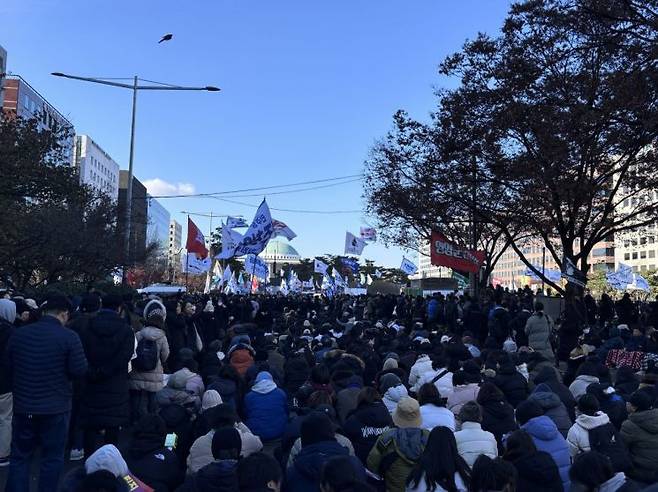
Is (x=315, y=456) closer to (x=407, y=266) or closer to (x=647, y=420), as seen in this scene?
(x=647, y=420)

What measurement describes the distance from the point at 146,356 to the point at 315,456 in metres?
A: 3.30

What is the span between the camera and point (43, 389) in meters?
5.03

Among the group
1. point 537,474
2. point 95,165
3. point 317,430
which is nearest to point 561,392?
point 537,474

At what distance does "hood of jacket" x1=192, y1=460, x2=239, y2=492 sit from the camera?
399 cm

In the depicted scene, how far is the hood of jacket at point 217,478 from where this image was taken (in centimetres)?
399

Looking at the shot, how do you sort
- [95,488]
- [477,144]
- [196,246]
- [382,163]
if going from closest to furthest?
[95,488]
[477,144]
[382,163]
[196,246]

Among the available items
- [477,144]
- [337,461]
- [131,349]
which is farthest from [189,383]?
[477,144]

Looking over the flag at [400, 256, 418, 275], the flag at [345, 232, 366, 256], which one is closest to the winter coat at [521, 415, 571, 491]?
the flag at [345, 232, 366, 256]

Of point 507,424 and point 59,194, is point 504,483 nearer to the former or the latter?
point 507,424

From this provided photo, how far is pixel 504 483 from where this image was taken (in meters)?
4.02

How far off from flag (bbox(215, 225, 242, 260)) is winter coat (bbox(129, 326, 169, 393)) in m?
18.4

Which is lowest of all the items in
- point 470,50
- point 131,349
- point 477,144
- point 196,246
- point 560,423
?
point 560,423

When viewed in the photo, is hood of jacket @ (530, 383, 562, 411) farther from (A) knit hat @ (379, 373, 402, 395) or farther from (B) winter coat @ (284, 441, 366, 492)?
(B) winter coat @ (284, 441, 366, 492)

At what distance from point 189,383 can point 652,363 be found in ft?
24.8
